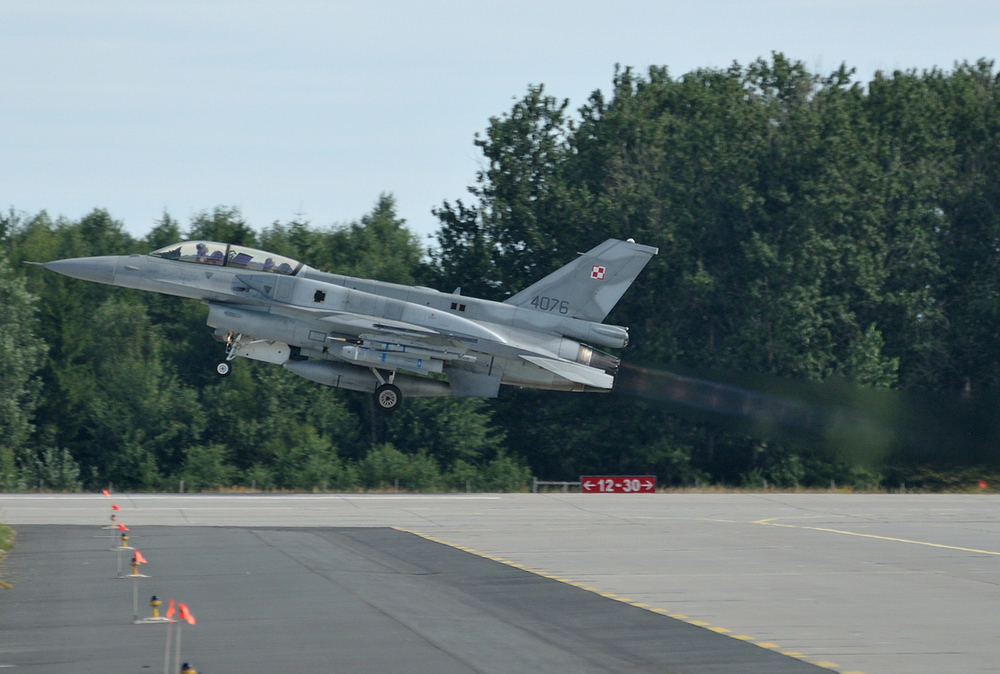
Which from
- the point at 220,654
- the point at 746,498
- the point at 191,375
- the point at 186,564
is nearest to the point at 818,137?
the point at 746,498

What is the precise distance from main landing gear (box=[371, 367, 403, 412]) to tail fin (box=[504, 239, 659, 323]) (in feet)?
13.4

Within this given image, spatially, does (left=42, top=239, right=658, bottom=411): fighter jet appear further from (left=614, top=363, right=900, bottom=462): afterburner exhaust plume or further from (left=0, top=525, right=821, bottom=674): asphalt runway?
(left=0, top=525, right=821, bottom=674): asphalt runway

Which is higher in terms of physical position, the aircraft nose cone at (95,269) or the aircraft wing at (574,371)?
the aircraft nose cone at (95,269)

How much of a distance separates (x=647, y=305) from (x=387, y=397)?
2390 centimetres

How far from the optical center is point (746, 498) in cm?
3419

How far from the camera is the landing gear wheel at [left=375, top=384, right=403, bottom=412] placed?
102 feet

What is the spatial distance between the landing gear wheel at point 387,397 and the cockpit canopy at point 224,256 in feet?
13.4

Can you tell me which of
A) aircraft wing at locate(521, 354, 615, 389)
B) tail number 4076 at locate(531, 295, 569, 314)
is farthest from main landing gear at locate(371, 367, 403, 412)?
tail number 4076 at locate(531, 295, 569, 314)

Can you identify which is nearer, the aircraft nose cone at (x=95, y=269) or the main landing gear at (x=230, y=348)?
the aircraft nose cone at (x=95, y=269)

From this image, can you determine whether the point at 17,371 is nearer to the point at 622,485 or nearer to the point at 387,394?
the point at 387,394

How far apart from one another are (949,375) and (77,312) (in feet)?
140

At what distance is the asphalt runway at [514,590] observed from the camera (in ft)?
38.8

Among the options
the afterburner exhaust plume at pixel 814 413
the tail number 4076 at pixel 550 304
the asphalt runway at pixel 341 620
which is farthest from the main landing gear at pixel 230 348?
the afterburner exhaust plume at pixel 814 413

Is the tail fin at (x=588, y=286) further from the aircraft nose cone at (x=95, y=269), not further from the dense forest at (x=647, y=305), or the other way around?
the dense forest at (x=647, y=305)
